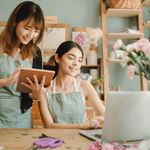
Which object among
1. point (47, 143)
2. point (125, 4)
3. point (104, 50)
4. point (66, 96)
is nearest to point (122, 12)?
point (125, 4)

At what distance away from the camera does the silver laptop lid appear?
2.02ft

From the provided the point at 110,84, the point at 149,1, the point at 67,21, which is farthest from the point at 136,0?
the point at 110,84

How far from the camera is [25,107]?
4.19 ft

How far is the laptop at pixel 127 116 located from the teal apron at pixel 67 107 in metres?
0.62

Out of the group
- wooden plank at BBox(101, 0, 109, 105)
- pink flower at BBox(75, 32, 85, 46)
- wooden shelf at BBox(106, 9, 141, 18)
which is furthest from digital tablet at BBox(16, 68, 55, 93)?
wooden shelf at BBox(106, 9, 141, 18)

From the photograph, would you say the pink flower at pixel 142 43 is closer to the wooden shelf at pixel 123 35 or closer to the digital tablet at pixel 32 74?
the digital tablet at pixel 32 74

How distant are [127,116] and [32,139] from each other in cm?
42

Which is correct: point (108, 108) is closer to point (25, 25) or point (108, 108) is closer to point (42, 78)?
point (42, 78)

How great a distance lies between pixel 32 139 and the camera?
747mm

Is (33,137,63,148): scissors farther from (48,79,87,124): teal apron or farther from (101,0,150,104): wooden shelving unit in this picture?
(101,0,150,104): wooden shelving unit

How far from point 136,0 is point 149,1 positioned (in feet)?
1.09

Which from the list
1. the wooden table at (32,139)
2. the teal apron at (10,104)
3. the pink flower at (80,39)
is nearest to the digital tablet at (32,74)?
the teal apron at (10,104)

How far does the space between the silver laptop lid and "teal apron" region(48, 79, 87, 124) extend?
624 millimetres

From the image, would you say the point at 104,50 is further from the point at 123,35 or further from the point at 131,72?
the point at 131,72
